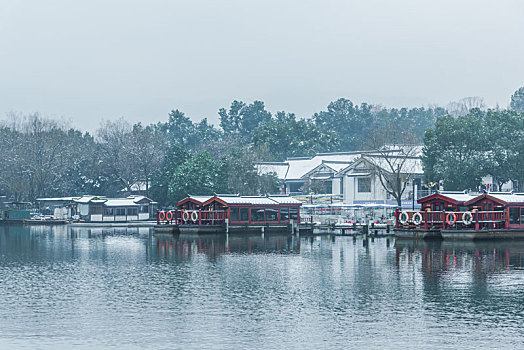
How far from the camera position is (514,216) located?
7362 centimetres

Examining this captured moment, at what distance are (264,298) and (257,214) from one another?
4822cm

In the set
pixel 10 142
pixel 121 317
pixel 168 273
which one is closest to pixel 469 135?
pixel 168 273

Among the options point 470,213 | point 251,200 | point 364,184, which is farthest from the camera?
point 364,184

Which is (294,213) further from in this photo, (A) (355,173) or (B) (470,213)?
(A) (355,173)

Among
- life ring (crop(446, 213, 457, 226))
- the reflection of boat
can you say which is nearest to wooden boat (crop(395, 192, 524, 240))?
life ring (crop(446, 213, 457, 226))

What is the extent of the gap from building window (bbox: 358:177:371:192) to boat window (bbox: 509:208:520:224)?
3947 cm

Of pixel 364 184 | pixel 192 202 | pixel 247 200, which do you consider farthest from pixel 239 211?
pixel 364 184

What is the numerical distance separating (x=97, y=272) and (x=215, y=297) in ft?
46.2

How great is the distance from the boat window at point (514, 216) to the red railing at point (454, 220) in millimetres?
711

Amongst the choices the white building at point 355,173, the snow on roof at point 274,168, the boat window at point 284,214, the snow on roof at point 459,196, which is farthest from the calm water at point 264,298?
the snow on roof at point 274,168

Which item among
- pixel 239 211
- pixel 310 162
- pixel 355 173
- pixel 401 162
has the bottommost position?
pixel 239 211

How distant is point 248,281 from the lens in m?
45.5

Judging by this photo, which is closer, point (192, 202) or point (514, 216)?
point (514, 216)

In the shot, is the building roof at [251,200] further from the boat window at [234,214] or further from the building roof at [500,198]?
the building roof at [500,198]
